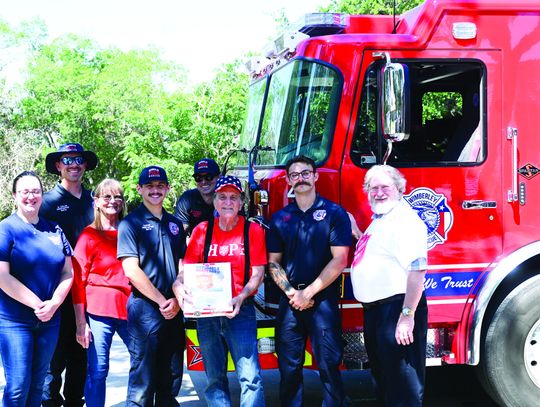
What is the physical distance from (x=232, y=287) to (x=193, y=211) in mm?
1670

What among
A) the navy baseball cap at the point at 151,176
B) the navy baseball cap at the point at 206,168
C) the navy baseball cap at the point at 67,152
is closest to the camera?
the navy baseball cap at the point at 151,176

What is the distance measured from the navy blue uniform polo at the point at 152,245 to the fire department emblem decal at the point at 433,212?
1.66 m

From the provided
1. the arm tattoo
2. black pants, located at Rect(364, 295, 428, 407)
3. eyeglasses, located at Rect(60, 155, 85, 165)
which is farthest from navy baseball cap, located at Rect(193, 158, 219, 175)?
black pants, located at Rect(364, 295, 428, 407)

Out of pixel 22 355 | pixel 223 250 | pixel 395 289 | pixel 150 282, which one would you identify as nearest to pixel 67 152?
pixel 150 282

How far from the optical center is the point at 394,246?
384cm

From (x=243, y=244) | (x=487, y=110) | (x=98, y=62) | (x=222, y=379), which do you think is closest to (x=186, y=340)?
(x=222, y=379)

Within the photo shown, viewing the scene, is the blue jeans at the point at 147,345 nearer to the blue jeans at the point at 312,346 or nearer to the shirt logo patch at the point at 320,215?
the blue jeans at the point at 312,346

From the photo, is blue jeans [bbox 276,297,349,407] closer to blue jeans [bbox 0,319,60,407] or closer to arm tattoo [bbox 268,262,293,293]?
arm tattoo [bbox 268,262,293,293]

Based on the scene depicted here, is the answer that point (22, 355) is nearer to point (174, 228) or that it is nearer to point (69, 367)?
point (69, 367)

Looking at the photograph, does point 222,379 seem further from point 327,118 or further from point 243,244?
point 327,118

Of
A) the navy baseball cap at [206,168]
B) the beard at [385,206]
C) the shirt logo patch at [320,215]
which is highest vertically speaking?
the navy baseball cap at [206,168]

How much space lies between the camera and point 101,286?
4527 mm

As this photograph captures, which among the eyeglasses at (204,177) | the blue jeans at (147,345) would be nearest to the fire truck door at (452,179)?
the blue jeans at (147,345)

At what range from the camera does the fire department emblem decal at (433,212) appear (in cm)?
460
